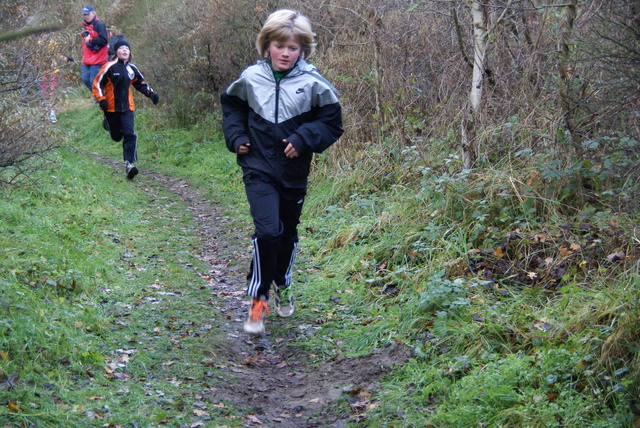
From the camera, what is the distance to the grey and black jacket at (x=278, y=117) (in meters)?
4.98

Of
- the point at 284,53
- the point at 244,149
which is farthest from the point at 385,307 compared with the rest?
the point at 284,53

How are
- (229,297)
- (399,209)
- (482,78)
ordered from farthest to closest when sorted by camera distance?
(482,78), (399,209), (229,297)

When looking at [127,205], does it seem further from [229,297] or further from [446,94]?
[446,94]

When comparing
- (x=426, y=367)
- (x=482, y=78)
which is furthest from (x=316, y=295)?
(x=482, y=78)

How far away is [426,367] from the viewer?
4.39 m

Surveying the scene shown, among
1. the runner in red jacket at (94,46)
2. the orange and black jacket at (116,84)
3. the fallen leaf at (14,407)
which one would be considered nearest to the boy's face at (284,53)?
the fallen leaf at (14,407)

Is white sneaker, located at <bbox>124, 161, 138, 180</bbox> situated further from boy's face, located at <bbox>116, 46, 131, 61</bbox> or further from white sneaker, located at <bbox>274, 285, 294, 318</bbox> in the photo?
white sneaker, located at <bbox>274, 285, 294, 318</bbox>

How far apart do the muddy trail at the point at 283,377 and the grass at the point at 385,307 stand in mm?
110

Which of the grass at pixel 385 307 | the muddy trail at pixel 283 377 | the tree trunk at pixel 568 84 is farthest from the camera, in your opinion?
the tree trunk at pixel 568 84

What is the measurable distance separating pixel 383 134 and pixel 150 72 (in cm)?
919

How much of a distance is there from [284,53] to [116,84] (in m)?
7.12

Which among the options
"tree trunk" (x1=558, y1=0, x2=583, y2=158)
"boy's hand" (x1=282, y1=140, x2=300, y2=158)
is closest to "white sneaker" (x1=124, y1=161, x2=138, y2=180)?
"boy's hand" (x1=282, y1=140, x2=300, y2=158)

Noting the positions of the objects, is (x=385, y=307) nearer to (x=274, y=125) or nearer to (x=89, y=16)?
(x=274, y=125)

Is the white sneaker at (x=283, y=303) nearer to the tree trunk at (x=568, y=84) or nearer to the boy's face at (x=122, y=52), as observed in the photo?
the tree trunk at (x=568, y=84)
